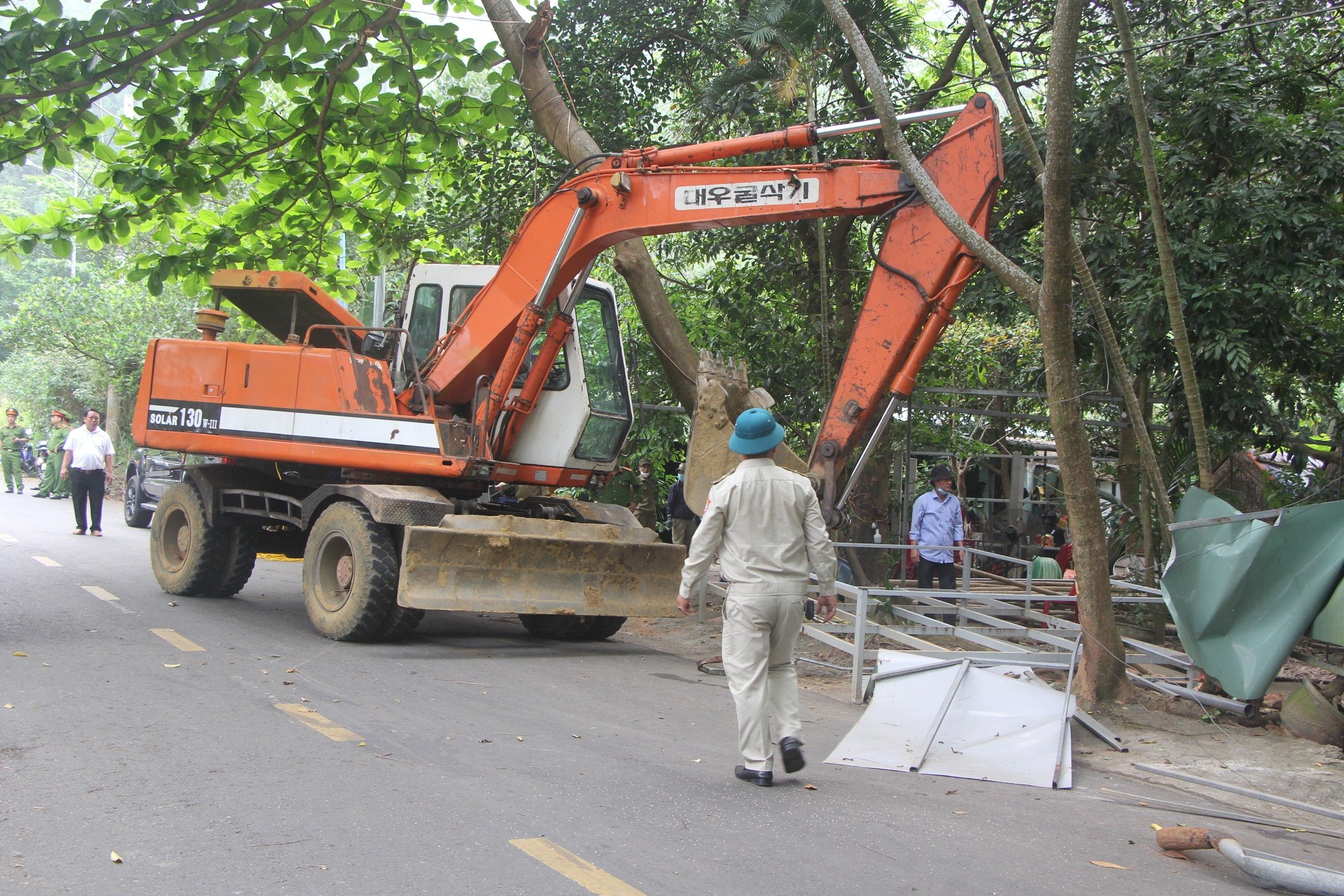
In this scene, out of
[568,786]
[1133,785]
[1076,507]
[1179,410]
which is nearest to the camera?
[568,786]

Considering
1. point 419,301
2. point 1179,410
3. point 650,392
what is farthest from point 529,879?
point 650,392

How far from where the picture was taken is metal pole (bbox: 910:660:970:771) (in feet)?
20.0

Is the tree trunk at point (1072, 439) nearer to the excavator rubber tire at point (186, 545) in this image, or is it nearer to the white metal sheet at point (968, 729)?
the white metal sheet at point (968, 729)

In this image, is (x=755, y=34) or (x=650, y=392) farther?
(x=650, y=392)

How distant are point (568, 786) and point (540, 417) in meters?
4.90

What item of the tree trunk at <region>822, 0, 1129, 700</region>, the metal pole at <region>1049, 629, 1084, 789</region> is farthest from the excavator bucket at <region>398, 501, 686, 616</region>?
the metal pole at <region>1049, 629, 1084, 789</region>

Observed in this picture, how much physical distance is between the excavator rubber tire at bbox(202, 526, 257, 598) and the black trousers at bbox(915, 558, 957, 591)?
21.8 feet

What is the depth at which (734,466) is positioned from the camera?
346 inches

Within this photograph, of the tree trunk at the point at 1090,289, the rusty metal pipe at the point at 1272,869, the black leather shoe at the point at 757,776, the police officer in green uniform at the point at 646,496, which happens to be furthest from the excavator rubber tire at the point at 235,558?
the rusty metal pipe at the point at 1272,869

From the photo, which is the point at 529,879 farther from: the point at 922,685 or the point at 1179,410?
the point at 1179,410

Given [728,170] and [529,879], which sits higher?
[728,170]

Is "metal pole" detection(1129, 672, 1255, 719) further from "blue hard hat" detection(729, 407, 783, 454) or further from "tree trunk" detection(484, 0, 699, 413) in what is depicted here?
"tree trunk" detection(484, 0, 699, 413)

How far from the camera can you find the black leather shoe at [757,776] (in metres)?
5.41

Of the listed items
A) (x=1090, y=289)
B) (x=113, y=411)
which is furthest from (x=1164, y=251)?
(x=113, y=411)
